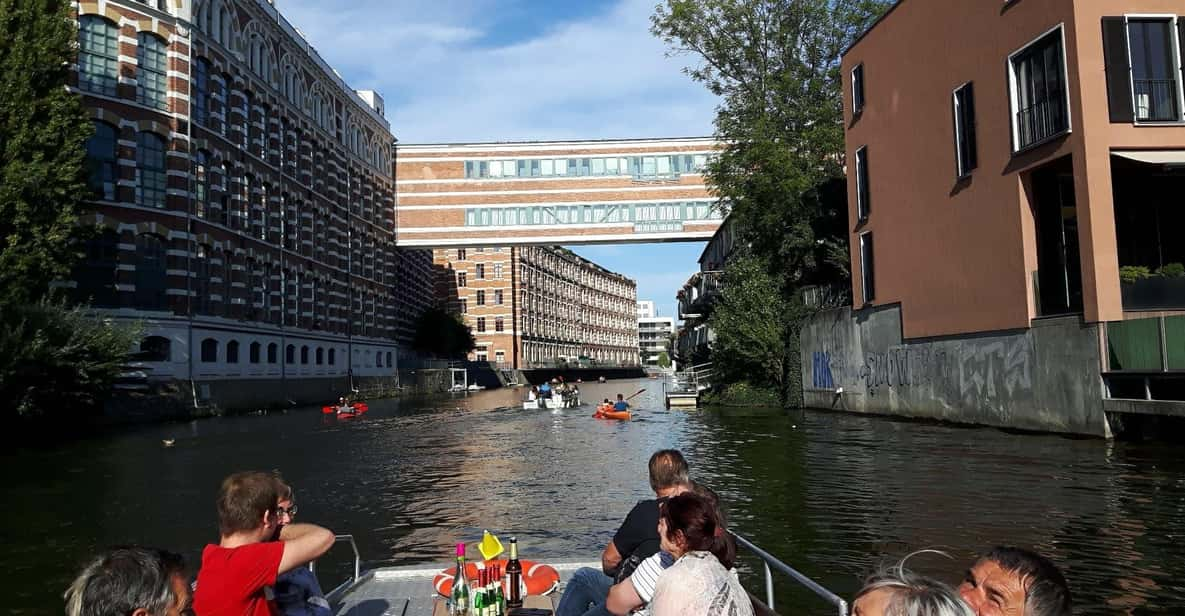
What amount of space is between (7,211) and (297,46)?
30750 millimetres

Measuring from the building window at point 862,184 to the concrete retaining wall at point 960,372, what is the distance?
3828 millimetres

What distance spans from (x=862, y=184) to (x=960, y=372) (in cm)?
1013

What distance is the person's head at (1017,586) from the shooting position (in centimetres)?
303

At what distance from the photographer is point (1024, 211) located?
21.4 m

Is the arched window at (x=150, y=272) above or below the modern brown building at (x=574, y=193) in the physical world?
below

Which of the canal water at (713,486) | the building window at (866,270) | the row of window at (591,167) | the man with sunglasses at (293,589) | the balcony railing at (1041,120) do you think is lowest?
the canal water at (713,486)

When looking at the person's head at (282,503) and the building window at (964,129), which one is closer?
the person's head at (282,503)

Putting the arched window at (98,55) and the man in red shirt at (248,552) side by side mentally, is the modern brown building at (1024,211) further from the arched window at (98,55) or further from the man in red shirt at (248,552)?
the arched window at (98,55)

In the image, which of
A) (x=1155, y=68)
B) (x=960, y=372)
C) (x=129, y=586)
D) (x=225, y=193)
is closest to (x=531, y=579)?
(x=129, y=586)

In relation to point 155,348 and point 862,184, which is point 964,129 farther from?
point 155,348

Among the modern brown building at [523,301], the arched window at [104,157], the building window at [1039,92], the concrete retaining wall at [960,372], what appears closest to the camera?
the concrete retaining wall at [960,372]

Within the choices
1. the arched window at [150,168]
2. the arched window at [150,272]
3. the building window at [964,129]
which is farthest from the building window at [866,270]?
the arched window at [150,168]

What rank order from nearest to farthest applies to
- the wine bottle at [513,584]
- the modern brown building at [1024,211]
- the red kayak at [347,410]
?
the wine bottle at [513,584] → the modern brown building at [1024,211] → the red kayak at [347,410]

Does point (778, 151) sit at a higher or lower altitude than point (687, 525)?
higher
